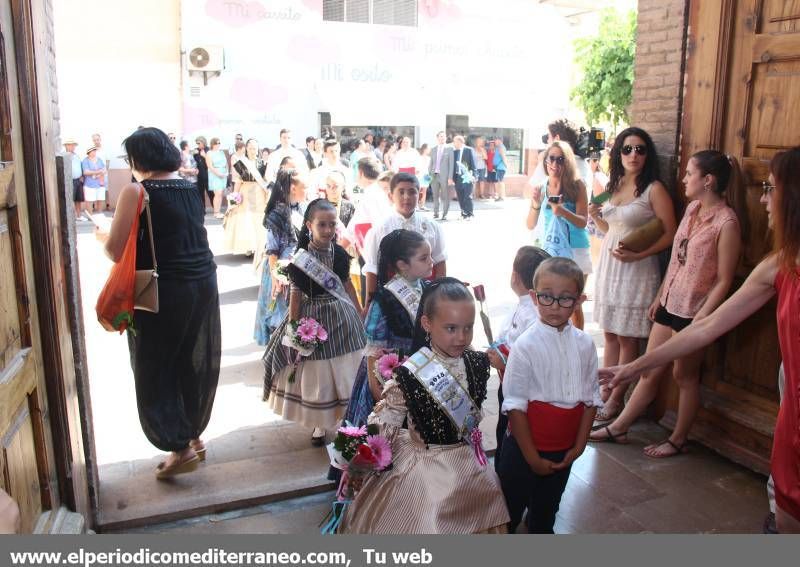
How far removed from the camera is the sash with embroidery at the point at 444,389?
2.71 m

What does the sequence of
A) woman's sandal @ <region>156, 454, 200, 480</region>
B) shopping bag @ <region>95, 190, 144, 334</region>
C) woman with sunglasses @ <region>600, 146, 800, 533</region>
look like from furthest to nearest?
1. woman's sandal @ <region>156, 454, 200, 480</region>
2. shopping bag @ <region>95, 190, 144, 334</region>
3. woman with sunglasses @ <region>600, 146, 800, 533</region>

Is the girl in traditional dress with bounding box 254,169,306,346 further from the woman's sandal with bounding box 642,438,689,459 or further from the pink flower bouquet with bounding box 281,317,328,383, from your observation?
the woman's sandal with bounding box 642,438,689,459

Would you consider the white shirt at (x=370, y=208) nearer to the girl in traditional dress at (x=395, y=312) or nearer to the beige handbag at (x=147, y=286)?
the girl in traditional dress at (x=395, y=312)

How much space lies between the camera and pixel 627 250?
4.39 m

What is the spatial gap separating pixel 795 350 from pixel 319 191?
16.2ft

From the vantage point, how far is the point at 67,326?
3.00 meters

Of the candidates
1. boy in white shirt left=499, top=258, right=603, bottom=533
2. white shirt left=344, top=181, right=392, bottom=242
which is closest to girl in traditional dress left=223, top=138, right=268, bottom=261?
white shirt left=344, top=181, right=392, bottom=242

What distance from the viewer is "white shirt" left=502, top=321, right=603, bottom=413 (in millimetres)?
2785

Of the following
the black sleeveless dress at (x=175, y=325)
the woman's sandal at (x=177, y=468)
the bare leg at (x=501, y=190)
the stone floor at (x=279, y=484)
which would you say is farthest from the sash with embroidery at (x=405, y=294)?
the bare leg at (x=501, y=190)

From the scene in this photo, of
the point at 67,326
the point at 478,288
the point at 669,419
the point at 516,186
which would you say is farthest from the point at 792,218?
the point at 516,186

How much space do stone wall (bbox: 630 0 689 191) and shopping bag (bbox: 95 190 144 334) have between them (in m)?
3.08

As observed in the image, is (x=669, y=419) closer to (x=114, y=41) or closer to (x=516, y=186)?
(x=114, y=41)

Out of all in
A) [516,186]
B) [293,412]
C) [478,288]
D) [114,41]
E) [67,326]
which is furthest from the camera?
[516,186]

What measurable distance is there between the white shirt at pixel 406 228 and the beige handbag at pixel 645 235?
3.73 feet
